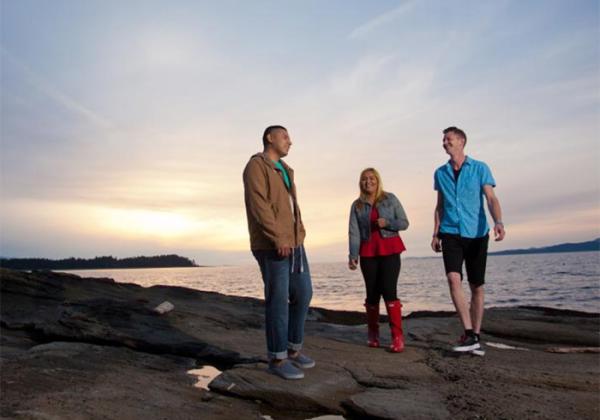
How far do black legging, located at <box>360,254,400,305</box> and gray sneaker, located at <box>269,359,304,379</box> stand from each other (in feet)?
6.05

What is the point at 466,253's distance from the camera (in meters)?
6.12

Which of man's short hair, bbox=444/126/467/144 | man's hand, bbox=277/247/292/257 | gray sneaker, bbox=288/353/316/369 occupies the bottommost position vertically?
gray sneaker, bbox=288/353/316/369

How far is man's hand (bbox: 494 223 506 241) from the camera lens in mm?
5649

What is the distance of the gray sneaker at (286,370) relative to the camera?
464 centimetres

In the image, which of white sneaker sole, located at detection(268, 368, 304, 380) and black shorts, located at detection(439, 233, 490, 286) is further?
black shorts, located at detection(439, 233, 490, 286)

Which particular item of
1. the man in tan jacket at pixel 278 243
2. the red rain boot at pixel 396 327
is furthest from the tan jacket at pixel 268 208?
the red rain boot at pixel 396 327

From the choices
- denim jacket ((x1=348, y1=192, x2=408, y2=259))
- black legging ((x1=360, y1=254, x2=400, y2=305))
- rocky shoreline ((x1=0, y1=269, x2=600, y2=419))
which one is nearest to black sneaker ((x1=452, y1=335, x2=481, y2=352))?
rocky shoreline ((x1=0, y1=269, x2=600, y2=419))

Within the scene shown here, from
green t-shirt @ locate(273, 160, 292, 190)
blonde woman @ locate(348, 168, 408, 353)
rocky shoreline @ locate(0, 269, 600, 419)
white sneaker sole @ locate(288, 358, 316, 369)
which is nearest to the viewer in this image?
rocky shoreline @ locate(0, 269, 600, 419)

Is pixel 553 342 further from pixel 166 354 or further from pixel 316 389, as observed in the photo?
pixel 166 354

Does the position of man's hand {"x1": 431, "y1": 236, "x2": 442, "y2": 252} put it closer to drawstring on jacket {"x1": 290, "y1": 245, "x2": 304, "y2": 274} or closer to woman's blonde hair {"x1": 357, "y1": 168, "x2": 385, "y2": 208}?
woman's blonde hair {"x1": 357, "y1": 168, "x2": 385, "y2": 208}

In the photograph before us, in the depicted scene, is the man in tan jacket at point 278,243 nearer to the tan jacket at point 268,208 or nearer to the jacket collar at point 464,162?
the tan jacket at point 268,208

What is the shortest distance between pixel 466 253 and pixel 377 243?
3.80ft

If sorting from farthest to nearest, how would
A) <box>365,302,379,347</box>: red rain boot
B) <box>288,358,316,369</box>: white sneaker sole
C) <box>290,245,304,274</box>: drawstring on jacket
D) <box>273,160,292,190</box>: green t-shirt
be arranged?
<box>365,302,379,347</box>: red rain boot < <box>288,358,316,369</box>: white sneaker sole < <box>273,160,292,190</box>: green t-shirt < <box>290,245,304,274</box>: drawstring on jacket

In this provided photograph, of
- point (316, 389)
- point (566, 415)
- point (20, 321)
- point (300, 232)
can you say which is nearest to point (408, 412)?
point (316, 389)
